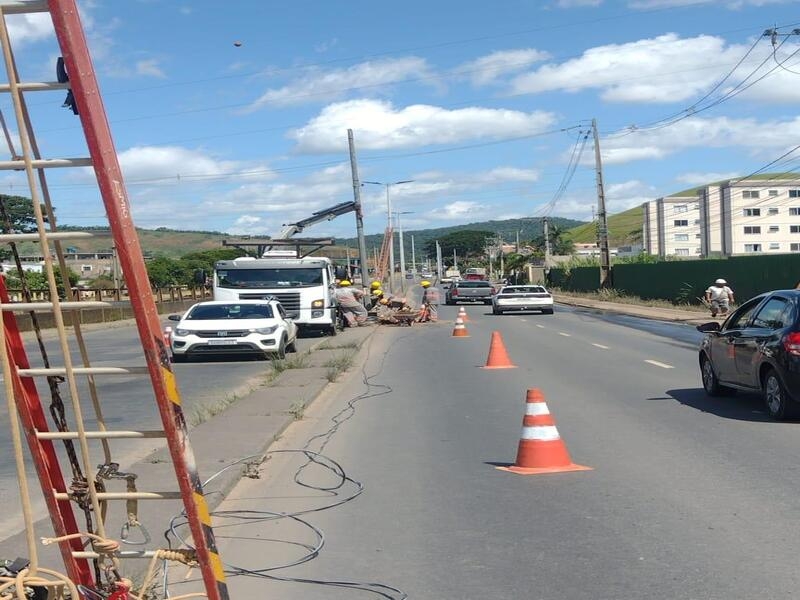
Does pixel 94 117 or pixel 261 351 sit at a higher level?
pixel 94 117

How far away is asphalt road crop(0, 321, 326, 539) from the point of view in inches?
334

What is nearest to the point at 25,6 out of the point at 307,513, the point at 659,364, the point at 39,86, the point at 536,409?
the point at 39,86

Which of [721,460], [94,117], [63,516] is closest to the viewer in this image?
[94,117]

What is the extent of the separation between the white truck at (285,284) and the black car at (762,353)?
16.7 meters

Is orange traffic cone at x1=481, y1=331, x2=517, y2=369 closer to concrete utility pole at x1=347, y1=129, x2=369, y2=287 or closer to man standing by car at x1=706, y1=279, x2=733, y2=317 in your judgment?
Answer: man standing by car at x1=706, y1=279, x2=733, y2=317

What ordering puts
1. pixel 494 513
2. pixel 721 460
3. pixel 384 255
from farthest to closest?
pixel 384 255, pixel 721 460, pixel 494 513

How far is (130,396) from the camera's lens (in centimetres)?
1530

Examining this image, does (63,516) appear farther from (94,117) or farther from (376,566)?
(376,566)

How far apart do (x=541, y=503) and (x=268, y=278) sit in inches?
857

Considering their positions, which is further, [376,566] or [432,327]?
[432,327]

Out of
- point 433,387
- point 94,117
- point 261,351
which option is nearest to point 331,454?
point 433,387

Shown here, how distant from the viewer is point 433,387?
607 inches

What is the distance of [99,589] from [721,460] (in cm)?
649

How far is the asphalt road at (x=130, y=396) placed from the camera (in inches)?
334
